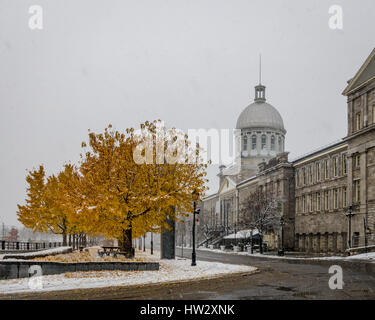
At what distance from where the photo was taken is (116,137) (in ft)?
93.3

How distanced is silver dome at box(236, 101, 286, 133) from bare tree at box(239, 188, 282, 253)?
129 ft

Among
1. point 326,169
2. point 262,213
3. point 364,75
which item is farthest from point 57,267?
point 326,169

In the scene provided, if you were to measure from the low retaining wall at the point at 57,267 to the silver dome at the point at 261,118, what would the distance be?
83.8 m

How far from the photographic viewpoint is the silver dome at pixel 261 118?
343ft

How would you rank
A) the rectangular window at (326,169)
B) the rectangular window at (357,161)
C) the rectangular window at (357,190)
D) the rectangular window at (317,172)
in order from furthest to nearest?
the rectangular window at (317,172)
the rectangular window at (326,169)
the rectangular window at (357,161)
the rectangular window at (357,190)

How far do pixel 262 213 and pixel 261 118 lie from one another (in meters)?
48.7

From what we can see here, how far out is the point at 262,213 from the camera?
58938 mm

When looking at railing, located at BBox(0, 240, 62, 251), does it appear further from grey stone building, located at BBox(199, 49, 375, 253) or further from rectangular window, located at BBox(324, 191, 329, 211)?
rectangular window, located at BBox(324, 191, 329, 211)

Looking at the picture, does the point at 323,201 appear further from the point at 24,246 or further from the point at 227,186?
the point at 227,186

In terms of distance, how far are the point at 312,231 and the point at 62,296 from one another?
49512 mm

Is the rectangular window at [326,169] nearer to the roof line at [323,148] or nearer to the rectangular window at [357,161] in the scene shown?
the roof line at [323,148]

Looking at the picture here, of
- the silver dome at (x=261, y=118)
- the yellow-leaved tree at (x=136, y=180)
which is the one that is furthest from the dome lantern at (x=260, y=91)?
the yellow-leaved tree at (x=136, y=180)

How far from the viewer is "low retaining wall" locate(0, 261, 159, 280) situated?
18562mm

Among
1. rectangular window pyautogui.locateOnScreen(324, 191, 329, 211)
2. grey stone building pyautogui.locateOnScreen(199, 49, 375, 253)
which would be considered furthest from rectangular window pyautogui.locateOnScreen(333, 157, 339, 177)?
rectangular window pyautogui.locateOnScreen(324, 191, 329, 211)
